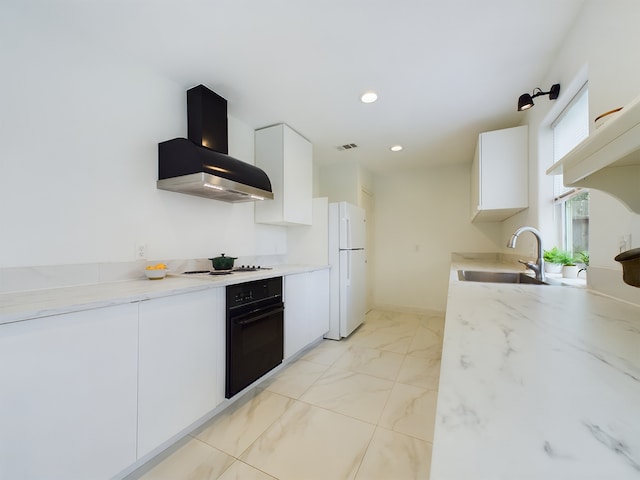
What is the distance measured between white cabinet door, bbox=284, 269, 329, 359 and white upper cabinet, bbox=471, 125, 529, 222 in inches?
73.9

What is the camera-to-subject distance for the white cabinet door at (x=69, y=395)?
3.12 feet

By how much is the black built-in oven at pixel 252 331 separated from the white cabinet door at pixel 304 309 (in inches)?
5.3

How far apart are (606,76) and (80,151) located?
285 centimetres

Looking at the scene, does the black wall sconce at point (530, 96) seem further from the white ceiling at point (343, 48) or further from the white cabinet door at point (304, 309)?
the white cabinet door at point (304, 309)

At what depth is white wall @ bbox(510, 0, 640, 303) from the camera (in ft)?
3.57

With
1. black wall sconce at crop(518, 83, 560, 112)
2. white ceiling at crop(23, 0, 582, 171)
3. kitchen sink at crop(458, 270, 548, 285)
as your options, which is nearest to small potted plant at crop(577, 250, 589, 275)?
kitchen sink at crop(458, 270, 548, 285)

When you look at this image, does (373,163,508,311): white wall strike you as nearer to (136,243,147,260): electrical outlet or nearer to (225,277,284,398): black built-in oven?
(225,277,284,398): black built-in oven

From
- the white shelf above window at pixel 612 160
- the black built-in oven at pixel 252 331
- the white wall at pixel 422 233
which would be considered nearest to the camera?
the white shelf above window at pixel 612 160

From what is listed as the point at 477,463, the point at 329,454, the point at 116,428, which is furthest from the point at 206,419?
the point at 477,463

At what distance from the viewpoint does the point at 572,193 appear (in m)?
1.82

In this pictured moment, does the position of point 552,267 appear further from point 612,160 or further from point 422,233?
point 422,233

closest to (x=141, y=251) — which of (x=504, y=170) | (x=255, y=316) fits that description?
(x=255, y=316)

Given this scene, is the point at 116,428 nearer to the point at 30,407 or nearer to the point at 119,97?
the point at 30,407

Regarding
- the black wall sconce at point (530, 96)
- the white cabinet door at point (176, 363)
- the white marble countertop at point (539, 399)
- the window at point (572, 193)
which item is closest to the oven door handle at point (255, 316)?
the white cabinet door at point (176, 363)
